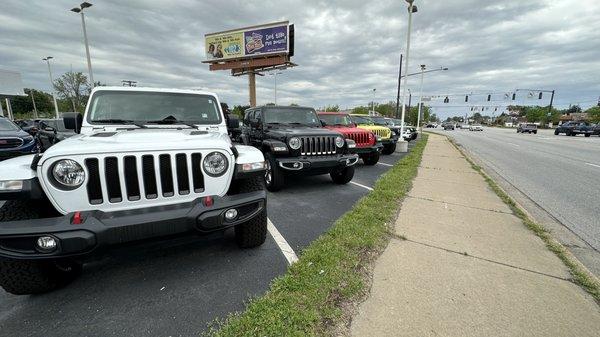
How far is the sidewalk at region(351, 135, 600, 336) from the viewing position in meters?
2.11

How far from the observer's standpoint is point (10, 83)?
97.5 feet

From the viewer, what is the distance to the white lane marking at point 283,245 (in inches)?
122

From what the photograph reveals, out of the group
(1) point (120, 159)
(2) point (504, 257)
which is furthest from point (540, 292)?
(1) point (120, 159)

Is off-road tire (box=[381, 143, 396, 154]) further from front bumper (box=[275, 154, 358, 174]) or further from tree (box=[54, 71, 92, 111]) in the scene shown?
tree (box=[54, 71, 92, 111])

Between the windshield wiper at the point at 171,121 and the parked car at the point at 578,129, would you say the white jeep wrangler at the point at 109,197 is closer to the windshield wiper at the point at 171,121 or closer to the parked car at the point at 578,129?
the windshield wiper at the point at 171,121

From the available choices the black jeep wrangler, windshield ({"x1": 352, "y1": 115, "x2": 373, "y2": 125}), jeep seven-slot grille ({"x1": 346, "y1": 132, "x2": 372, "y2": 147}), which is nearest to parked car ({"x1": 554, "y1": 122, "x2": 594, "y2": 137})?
windshield ({"x1": 352, "y1": 115, "x2": 373, "y2": 125})

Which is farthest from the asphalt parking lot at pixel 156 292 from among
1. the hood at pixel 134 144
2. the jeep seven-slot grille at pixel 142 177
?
the hood at pixel 134 144

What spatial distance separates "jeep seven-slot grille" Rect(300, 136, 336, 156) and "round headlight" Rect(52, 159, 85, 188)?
3.89 metres

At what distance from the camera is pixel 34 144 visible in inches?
350

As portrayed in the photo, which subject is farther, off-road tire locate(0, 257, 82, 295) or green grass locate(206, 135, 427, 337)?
off-road tire locate(0, 257, 82, 295)

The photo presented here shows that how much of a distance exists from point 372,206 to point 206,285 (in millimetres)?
2978

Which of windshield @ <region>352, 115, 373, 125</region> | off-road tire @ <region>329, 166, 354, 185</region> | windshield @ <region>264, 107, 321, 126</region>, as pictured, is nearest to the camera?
off-road tire @ <region>329, 166, 354, 185</region>

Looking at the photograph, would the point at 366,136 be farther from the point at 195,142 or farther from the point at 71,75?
the point at 71,75

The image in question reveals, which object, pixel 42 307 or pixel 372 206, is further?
pixel 372 206
